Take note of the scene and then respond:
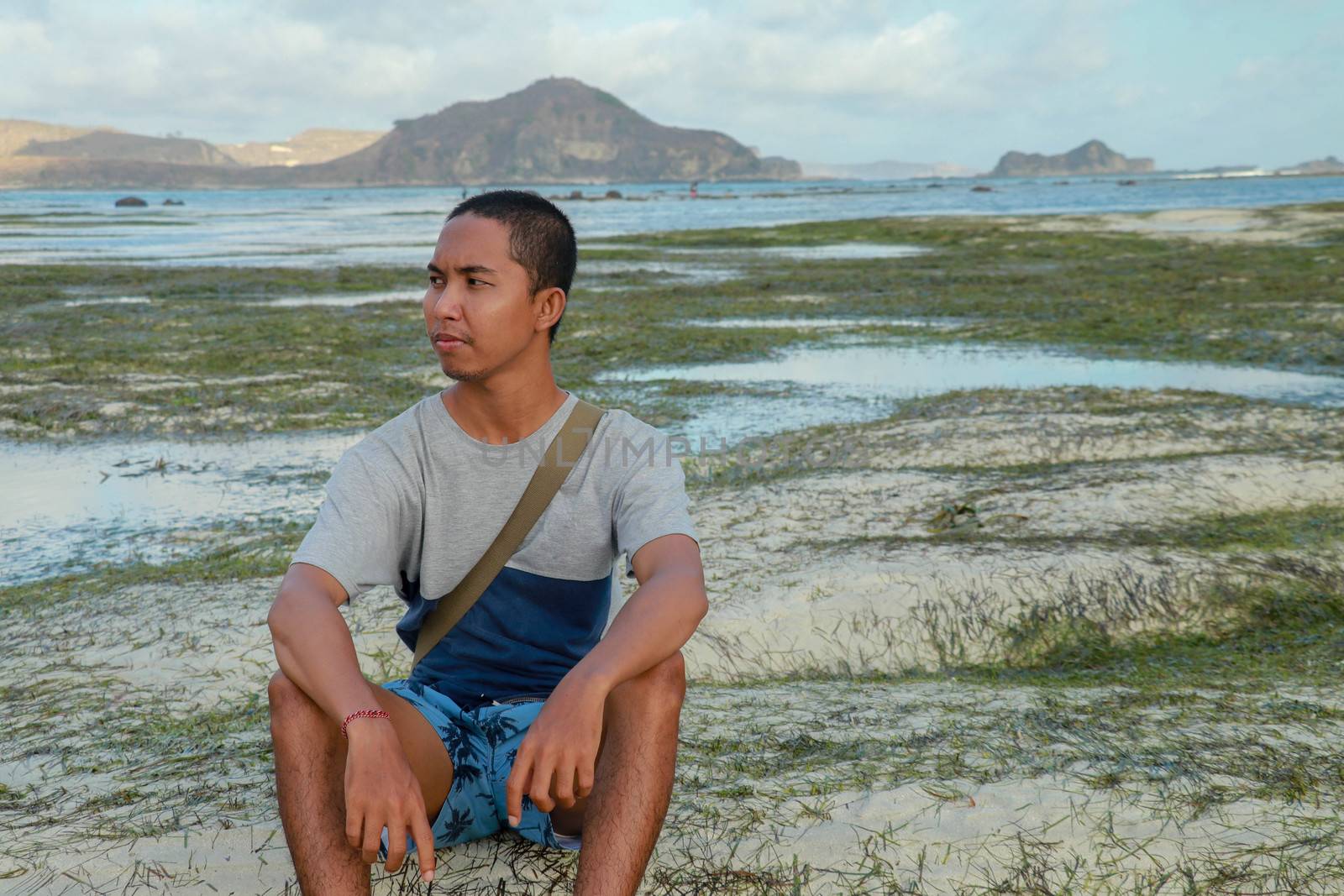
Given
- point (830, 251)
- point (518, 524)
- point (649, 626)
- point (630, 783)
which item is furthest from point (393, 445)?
point (830, 251)

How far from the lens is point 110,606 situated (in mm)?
6195

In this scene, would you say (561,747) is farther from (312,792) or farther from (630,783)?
(312,792)

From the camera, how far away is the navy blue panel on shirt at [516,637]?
10.2 ft

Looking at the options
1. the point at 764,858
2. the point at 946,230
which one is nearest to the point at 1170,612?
the point at 764,858

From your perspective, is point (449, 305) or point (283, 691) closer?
point (283, 691)

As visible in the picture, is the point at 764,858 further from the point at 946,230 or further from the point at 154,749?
the point at 946,230

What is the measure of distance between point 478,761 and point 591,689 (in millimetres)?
619

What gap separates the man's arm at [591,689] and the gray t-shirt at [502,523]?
0.26m

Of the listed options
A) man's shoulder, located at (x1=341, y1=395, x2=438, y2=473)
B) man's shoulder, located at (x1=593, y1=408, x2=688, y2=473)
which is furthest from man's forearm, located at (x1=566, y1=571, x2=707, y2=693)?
man's shoulder, located at (x1=341, y1=395, x2=438, y2=473)

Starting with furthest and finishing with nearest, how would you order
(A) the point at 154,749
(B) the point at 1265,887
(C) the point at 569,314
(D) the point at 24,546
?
(C) the point at 569,314 < (D) the point at 24,546 < (A) the point at 154,749 < (B) the point at 1265,887

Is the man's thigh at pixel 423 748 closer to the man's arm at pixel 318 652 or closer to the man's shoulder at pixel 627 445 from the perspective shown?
the man's arm at pixel 318 652

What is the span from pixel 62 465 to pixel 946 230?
33279 millimetres

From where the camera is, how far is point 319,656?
2.56m

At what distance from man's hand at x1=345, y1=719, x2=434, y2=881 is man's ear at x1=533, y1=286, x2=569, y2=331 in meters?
1.26
